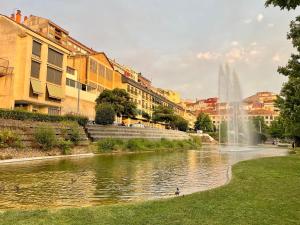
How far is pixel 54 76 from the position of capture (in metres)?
47.6

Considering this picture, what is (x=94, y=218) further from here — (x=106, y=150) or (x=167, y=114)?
(x=167, y=114)

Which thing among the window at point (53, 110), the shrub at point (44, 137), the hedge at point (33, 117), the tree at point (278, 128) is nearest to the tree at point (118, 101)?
the window at point (53, 110)

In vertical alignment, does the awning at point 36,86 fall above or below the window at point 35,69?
below

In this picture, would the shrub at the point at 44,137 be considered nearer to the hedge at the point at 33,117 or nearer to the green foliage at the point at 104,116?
the hedge at the point at 33,117

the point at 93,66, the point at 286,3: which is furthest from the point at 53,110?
the point at 286,3

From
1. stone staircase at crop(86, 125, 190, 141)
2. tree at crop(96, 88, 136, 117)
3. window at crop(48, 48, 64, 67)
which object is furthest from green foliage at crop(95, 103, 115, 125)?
window at crop(48, 48, 64, 67)

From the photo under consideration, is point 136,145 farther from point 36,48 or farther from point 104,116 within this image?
point 36,48

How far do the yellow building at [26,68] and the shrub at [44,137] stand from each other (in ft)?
44.7

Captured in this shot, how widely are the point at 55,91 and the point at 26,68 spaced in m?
7.02

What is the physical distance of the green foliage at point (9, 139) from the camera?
25719 millimetres

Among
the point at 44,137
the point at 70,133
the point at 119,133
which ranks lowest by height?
the point at 44,137

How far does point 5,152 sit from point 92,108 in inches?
1352

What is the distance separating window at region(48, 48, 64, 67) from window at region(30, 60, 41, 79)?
306 cm

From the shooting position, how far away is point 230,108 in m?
51.4
